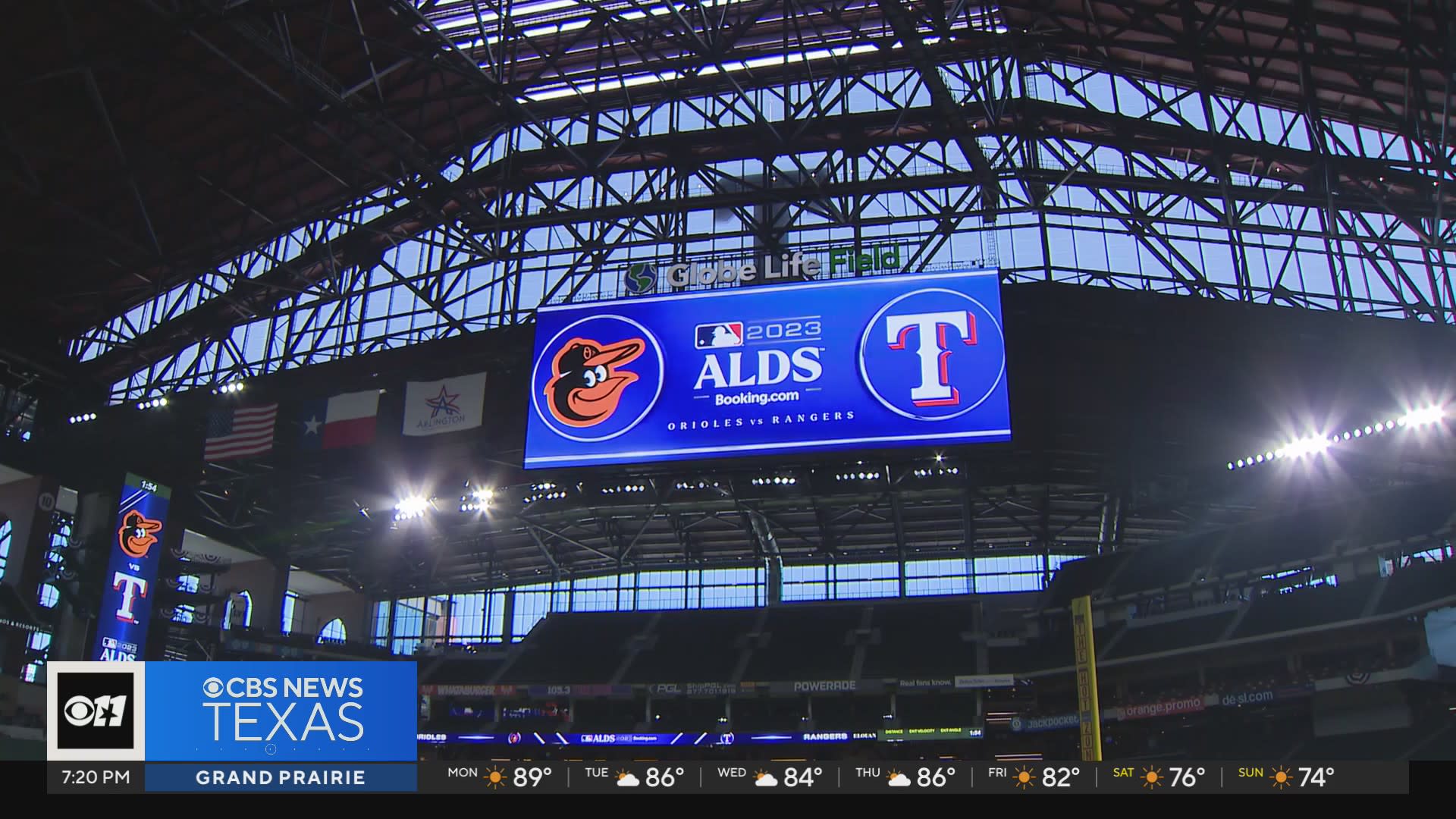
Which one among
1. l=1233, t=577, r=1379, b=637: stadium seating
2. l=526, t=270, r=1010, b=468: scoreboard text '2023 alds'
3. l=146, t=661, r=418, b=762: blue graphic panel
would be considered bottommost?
l=146, t=661, r=418, b=762: blue graphic panel

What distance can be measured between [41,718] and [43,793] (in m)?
32.9

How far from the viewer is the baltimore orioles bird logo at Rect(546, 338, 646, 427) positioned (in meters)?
24.2

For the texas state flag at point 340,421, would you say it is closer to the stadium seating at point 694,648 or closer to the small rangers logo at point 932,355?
the small rangers logo at point 932,355

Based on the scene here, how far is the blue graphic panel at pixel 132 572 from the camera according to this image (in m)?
31.7

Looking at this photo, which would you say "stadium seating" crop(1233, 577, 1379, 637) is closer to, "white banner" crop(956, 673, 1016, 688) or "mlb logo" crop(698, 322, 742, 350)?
"white banner" crop(956, 673, 1016, 688)

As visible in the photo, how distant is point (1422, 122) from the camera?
2603 cm

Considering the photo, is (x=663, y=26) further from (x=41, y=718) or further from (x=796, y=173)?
(x=41, y=718)

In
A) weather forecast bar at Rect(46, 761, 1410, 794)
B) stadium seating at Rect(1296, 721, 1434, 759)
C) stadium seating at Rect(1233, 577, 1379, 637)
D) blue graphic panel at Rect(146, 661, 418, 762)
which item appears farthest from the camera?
stadium seating at Rect(1233, 577, 1379, 637)

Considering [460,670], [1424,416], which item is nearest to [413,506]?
[460,670]

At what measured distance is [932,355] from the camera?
23.0 meters

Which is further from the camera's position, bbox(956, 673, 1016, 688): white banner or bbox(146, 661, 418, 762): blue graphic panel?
bbox(956, 673, 1016, 688): white banner

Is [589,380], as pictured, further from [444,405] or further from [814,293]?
[444,405]

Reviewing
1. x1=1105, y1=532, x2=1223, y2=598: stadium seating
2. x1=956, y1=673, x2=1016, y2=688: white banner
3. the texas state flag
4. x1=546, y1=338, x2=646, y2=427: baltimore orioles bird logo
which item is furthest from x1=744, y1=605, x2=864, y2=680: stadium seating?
x1=546, y1=338, x2=646, y2=427: baltimore orioles bird logo

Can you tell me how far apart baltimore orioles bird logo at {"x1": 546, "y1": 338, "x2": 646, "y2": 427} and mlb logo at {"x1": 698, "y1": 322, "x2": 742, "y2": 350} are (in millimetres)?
1372
